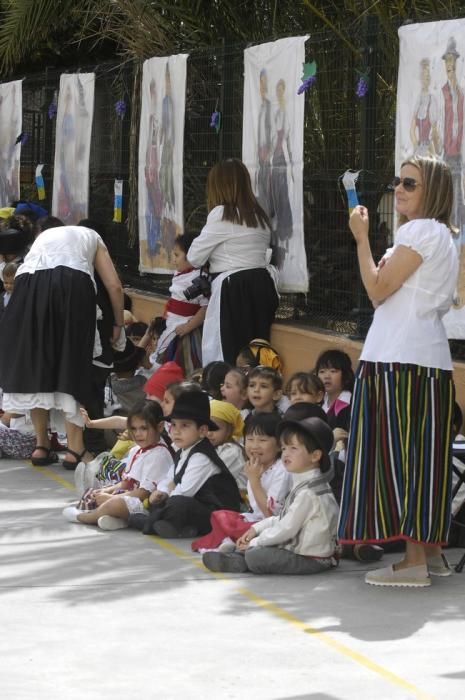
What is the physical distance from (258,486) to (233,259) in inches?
139

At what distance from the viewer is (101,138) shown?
15.7 meters

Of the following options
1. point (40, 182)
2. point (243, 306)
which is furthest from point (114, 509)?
point (40, 182)

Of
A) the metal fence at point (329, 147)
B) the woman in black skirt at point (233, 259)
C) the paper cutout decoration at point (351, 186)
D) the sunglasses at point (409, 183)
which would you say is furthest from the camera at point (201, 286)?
the sunglasses at point (409, 183)

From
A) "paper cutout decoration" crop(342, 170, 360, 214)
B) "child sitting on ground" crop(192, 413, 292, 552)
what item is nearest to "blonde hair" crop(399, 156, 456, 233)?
"child sitting on ground" crop(192, 413, 292, 552)

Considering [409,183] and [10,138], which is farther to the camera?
[10,138]

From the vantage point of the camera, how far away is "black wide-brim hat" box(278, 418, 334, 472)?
7219mm

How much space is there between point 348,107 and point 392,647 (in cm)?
590

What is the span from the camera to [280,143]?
11.1 meters

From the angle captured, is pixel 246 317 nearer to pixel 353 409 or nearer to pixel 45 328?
pixel 45 328

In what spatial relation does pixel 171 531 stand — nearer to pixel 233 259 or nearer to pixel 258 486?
pixel 258 486

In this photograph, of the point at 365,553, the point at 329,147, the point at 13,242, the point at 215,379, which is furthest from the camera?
the point at 13,242

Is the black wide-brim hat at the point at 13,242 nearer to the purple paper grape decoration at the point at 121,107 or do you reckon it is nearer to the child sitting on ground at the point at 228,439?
the purple paper grape decoration at the point at 121,107

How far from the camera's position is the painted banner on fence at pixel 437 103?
8.90 meters

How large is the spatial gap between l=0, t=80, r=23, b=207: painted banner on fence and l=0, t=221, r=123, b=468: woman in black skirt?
7623mm
